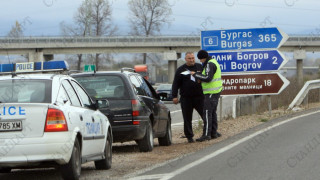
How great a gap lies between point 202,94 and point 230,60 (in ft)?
15.9

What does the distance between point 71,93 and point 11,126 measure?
54.1 inches

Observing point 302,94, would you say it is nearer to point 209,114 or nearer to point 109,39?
point 209,114

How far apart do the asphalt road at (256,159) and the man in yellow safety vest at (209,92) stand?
28.1 inches

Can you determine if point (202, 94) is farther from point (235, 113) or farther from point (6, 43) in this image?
point (6, 43)

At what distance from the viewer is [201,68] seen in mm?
15773

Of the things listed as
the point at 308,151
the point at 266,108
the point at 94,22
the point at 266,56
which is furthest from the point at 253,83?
the point at 94,22

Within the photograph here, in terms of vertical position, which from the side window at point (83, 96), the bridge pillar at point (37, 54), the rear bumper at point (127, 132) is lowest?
the rear bumper at point (127, 132)

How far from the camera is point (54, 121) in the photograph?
8211mm

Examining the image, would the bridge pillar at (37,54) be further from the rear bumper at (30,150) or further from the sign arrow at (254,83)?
the rear bumper at (30,150)

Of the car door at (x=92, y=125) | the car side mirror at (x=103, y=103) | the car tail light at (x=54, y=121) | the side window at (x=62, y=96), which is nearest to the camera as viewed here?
the car tail light at (x=54, y=121)

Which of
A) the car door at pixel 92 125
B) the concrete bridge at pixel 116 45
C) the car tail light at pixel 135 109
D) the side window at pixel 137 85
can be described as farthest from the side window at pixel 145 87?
the concrete bridge at pixel 116 45

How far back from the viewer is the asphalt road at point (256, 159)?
8.98 meters

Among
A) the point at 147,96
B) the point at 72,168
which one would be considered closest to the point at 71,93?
the point at 72,168

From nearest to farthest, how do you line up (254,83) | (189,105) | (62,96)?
(62,96), (189,105), (254,83)
